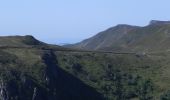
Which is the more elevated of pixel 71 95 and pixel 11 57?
pixel 11 57

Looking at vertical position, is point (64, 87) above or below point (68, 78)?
below

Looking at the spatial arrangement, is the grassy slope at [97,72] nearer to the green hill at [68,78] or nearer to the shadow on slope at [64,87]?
the green hill at [68,78]

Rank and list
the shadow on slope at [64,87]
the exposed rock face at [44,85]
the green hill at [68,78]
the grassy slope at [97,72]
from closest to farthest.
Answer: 1. the exposed rock face at [44,85]
2. the green hill at [68,78]
3. the shadow on slope at [64,87]
4. the grassy slope at [97,72]

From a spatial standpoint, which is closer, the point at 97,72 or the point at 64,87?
the point at 64,87

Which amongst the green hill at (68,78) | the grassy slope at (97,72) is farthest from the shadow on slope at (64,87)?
the grassy slope at (97,72)

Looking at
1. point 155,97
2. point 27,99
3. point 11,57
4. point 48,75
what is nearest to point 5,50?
point 11,57

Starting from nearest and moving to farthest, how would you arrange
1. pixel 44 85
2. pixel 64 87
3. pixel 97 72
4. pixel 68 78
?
pixel 44 85, pixel 64 87, pixel 68 78, pixel 97 72

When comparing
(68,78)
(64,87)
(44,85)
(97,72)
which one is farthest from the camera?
(97,72)

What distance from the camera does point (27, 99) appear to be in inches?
5778

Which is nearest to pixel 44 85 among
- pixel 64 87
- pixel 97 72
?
pixel 64 87

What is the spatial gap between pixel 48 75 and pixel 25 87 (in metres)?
13.0

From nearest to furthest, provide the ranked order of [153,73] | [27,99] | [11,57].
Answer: [27,99] → [11,57] → [153,73]

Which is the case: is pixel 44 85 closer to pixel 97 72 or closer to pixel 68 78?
pixel 68 78

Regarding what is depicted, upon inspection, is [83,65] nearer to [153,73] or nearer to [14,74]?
[153,73]
